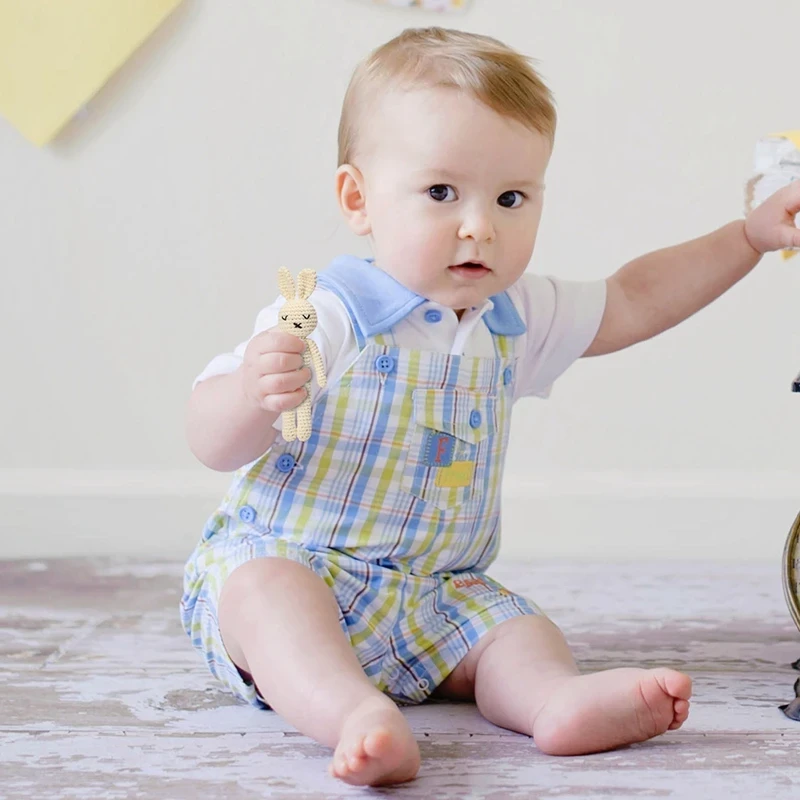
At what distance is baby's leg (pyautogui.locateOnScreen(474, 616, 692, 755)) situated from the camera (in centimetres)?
81

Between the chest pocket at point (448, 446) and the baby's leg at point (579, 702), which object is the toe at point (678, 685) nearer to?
the baby's leg at point (579, 702)

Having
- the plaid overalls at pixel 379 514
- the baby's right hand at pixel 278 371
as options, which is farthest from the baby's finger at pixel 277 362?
the plaid overalls at pixel 379 514

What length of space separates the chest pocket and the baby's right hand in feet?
0.56

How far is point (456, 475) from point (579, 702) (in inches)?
10.0

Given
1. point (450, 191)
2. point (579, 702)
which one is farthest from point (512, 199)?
point (579, 702)

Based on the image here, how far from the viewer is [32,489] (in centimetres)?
165

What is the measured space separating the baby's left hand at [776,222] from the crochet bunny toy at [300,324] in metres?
0.47

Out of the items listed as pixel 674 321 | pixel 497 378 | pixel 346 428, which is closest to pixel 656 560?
pixel 674 321

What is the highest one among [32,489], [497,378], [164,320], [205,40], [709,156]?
[205,40]

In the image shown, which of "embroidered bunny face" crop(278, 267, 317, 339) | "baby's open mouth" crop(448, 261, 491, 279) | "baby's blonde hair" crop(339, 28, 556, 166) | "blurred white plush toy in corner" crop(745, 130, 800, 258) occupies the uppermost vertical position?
"baby's blonde hair" crop(339, 28, 556, 166)

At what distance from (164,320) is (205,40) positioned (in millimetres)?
378

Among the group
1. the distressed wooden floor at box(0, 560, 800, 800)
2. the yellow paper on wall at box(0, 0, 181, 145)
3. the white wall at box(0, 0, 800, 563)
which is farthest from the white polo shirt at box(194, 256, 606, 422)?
the yellow paper on wall at box(0, 0, 181, 145)

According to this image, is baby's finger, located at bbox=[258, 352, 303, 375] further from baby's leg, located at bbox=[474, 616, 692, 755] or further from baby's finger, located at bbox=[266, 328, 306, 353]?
baby's leg, located at bbox=[474, 616, 692, 755]

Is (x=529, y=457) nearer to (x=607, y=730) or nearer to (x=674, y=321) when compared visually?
(x=674, y=321)
